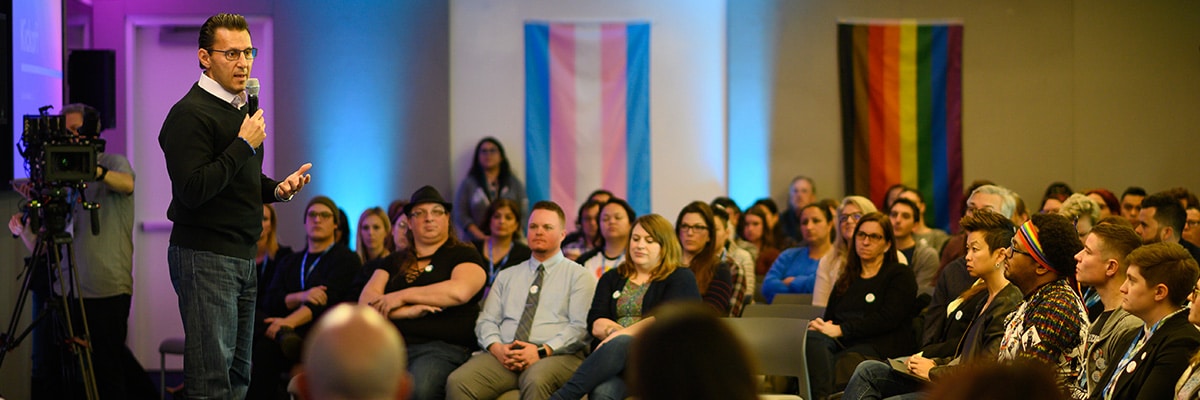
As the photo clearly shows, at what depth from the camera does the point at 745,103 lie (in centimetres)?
919

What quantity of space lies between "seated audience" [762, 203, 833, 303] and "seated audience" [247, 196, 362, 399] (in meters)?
2.29

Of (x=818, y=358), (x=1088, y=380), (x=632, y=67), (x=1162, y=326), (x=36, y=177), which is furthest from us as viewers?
(x=632, y=67)

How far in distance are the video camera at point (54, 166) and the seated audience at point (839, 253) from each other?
11.3 feet

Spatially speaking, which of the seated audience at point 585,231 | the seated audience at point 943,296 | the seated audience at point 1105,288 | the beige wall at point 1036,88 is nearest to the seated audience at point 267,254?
the seated audience at point 585,231

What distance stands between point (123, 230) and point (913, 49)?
19.5ft

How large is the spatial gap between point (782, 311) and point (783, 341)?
67 centimetres

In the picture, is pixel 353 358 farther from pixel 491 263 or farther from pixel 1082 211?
pixel 1082 211

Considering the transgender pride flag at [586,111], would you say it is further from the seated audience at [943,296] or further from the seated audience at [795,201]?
the seated audience at [943,296]

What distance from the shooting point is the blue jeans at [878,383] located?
4281mm

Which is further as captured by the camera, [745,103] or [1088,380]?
[745,103]

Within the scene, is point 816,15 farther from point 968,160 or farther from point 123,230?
point 123,230

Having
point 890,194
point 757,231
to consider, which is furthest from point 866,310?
point 890,194

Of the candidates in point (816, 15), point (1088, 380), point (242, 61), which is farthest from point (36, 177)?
point (816, 15)

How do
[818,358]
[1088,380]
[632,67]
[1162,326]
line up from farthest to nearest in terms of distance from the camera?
[632,67] → [818,358] → [1088,380] → [1162,326]
